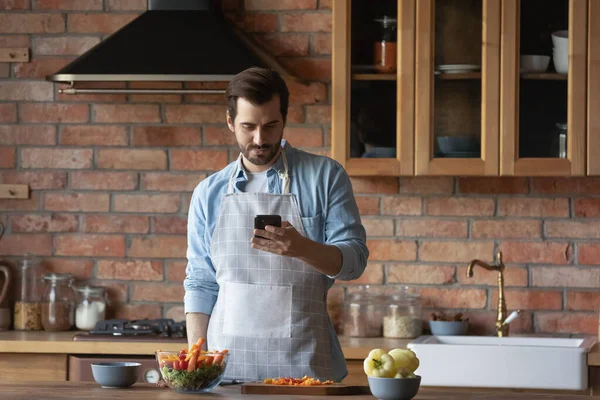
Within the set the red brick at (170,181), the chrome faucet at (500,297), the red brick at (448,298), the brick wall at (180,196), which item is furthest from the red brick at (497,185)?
the red brick at (170,181)

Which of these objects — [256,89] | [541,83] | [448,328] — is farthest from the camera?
[448,328]

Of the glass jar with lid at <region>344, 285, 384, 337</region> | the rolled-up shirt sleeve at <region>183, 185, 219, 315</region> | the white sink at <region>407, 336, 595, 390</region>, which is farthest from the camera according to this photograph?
the glass jar with lid at <region>344, 285, 384, 337</region>

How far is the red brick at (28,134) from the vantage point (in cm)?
397

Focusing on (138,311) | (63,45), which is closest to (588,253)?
(138,311)

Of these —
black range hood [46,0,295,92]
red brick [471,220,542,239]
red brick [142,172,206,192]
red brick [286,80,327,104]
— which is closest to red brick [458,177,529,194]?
red brick [471,220,542,239]

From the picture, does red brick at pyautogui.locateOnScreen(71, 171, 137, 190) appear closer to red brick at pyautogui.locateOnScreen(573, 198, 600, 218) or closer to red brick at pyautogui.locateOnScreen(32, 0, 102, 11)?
red brick at pyautogui.locateOnScreen(32, 0, 102, 11)

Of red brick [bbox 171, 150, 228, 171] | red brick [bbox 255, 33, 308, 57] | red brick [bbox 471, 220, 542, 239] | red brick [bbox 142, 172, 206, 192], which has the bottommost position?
red brick [bbox 471, 220, 542, 239]

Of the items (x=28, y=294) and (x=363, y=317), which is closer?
(x=363, y=317)

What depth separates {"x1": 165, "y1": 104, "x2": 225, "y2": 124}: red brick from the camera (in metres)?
3.90

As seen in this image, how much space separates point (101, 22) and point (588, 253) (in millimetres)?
2067

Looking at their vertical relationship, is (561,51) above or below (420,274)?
above

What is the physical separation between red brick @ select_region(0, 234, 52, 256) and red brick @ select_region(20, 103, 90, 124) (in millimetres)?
460

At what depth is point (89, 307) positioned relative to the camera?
379cm

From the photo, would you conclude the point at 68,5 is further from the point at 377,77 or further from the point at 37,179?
the point at 377,77
